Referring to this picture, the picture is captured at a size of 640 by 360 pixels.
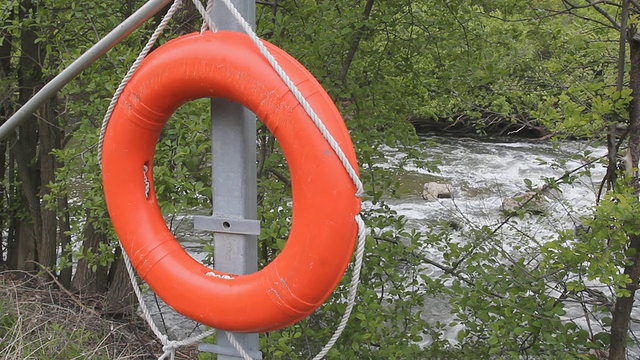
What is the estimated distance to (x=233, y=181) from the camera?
1.82 meters

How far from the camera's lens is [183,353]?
4.18 meters

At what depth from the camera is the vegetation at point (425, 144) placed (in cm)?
288

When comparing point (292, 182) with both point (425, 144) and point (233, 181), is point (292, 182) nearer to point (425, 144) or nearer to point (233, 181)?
point (233, 181)

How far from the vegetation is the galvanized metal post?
3.16ft

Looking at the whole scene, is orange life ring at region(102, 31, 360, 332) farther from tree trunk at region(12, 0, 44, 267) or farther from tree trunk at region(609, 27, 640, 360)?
tree trunk at region(12, 0, 44, 267)

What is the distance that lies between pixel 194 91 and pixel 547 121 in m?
1.77

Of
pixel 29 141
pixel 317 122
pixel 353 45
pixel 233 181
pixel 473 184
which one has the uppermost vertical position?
pixel 353 45

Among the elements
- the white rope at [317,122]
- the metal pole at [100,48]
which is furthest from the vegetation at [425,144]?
the white rope at [317,122]

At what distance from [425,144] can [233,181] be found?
2178 millimetres

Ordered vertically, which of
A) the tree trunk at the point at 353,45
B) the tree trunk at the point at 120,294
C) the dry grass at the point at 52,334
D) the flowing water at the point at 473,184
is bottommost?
the tree trunk at the point at 120,294

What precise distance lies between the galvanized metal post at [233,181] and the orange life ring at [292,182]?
68mm

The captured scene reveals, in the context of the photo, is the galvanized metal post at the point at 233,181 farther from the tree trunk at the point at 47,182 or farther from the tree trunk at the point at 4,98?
the tree trunk at the point at 47,182

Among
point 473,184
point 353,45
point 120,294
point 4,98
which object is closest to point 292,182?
point 353,45

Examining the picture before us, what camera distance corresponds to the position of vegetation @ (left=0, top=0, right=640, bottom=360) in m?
2.88
